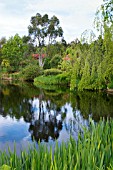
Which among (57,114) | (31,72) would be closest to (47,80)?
(31,72)

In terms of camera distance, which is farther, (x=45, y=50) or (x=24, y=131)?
(x=45, y=50)

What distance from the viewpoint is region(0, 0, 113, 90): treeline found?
13.2 metres

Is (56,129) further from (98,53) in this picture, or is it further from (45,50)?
(45,50)

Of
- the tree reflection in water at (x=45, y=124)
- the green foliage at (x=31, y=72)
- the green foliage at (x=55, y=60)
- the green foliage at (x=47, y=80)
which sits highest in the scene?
the green foliage at (x=55, y=60)

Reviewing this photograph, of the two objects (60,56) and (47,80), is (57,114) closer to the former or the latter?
(47,80)

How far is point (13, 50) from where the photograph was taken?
106 ft

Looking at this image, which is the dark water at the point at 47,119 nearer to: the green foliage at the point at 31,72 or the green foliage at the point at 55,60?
the green foliage at the point at 31,72

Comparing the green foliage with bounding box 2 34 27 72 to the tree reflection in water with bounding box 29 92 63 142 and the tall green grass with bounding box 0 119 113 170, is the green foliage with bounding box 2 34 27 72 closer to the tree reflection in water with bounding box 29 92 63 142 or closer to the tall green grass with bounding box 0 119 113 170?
the tree reflection in water with bounding box 29 92 63 142

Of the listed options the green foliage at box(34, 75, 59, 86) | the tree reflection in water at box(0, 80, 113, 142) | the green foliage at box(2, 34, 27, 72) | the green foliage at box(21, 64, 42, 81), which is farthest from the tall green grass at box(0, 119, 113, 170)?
the green foliage at box(2, 34, 27, 72)

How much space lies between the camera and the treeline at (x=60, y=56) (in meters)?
13.2

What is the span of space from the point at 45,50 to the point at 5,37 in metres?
8.31

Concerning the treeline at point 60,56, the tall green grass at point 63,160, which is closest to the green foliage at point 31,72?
the treeline at point 60,56

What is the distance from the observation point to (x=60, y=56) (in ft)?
95.4

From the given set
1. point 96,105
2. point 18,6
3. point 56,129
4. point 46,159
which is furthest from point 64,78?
point 46,159
